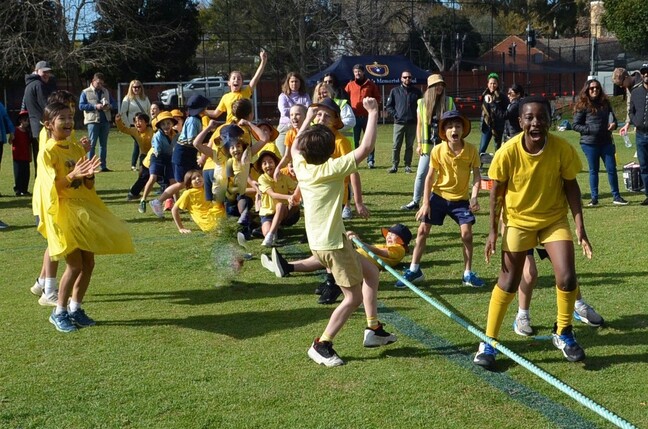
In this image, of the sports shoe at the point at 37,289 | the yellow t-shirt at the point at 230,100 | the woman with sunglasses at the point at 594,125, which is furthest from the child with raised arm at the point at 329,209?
the woman with sunglasses at the point at 594,125

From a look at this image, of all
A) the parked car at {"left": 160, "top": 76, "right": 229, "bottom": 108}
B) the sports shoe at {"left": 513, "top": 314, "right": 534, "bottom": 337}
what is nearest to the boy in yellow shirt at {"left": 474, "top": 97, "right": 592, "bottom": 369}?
the sports shoe at {"left": 513, "top": 314, "right": 534, "bottom": 337}

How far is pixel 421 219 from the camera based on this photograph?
7918mm

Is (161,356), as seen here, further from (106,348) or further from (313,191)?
(313,191)

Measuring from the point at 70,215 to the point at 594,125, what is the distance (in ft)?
26.6

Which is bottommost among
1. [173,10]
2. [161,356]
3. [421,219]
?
[161,356]

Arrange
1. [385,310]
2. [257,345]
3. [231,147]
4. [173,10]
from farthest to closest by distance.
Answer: [173,10], [231,147], [385,310], [257,345]

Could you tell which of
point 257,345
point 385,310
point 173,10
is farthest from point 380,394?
point 173,10

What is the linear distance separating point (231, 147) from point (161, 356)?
4676mm

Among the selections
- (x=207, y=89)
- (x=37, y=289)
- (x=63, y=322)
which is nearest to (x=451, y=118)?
(x=63, y=322)

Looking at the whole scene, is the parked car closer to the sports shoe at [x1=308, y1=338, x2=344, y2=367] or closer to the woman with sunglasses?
the woman with sunglasses

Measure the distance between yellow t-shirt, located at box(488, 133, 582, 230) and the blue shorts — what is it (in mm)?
2207

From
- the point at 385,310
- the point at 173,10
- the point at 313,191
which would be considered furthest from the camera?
the point at 173,10

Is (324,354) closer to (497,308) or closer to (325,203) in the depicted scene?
(325,203)

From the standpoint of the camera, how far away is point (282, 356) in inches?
235
